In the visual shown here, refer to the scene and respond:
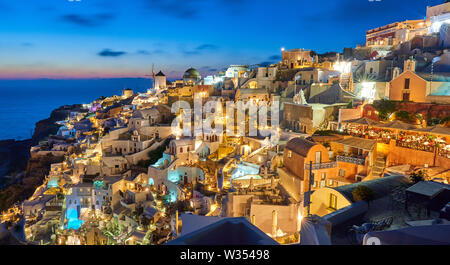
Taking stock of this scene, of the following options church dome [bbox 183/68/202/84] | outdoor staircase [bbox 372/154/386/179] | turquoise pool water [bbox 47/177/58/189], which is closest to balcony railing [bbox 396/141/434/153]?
outdoor staircase [bbox 372/154/386/179]

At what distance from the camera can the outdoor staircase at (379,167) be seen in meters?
14.4

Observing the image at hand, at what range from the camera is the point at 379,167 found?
14.6m

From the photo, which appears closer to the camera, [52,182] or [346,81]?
[346,81]

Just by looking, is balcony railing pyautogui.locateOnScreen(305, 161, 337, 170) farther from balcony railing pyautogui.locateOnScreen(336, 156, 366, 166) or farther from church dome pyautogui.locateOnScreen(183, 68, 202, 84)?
church dome pyautogui.locateOnScreen(183, 68, 202, 84)

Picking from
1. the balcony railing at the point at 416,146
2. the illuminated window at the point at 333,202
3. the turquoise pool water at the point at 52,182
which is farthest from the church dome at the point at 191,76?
the illuminated window at the point at 333,202

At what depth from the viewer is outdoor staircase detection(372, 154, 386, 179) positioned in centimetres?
1439

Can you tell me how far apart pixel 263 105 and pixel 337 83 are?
687cm

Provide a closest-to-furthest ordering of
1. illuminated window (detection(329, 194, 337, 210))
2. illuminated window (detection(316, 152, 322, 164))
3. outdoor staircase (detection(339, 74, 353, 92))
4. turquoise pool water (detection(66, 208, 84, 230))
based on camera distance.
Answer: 1. illuminated window (detection(329, 194, 337, 210))
2. illuminated window (detection(316, 152, 322, 164))
3. turquoise pool water (detection(66, 208, 84, 230))
4. outdoor staircase (detection(339, 74, 353, 92))

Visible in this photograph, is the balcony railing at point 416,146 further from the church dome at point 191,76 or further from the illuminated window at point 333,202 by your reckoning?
the church dome at point 191,76

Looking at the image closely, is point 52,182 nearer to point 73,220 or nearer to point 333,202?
point 73,220

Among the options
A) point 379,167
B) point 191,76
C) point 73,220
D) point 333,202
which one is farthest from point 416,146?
point 191,76

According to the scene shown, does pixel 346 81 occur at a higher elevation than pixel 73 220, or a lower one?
higher

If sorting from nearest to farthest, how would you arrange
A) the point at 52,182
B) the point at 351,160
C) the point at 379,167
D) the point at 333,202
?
the point at 333,202 → the point at 351,160 → the point at 379,167 → the point at 52,182

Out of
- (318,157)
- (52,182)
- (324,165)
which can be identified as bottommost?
(52,182)
